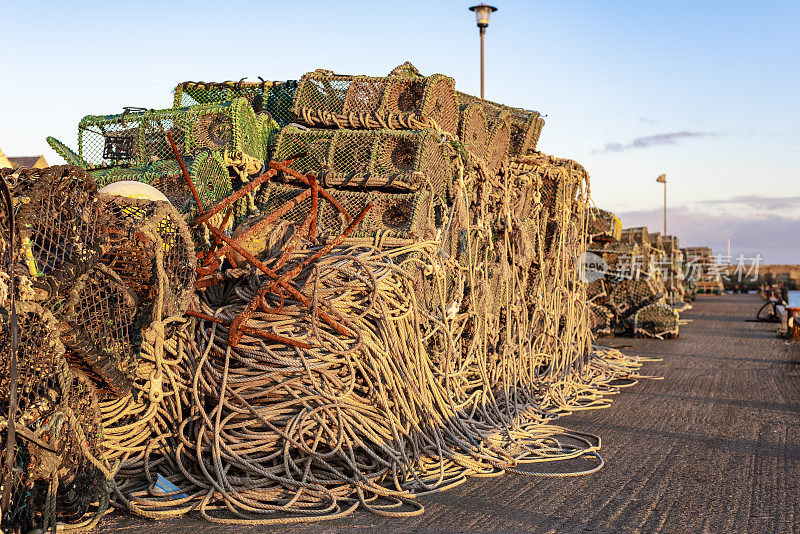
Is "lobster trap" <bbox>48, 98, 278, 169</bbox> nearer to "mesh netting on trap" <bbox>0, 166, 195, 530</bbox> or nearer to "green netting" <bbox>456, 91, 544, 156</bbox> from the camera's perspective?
"mesh netting on trap" <bbox>0, 166, 195, 530</bbox>

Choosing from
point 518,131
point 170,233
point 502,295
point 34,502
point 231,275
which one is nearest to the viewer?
point 34,502

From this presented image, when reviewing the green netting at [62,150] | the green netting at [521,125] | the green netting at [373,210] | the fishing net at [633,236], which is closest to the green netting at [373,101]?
the green netting at [373,210]

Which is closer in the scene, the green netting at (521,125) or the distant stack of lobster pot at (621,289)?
the green netting at (521,125)

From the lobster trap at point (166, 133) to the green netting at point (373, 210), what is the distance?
0.46 metres

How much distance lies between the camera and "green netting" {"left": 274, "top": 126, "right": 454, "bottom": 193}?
4.52m

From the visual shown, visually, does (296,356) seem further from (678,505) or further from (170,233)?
(678,505)

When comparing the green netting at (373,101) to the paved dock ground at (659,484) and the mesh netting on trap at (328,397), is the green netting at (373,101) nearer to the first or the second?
the mesh netting on trap at (328,397)

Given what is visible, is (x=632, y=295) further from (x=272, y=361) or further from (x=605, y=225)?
(x=272, y=361)

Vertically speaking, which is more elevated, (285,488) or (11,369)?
(11,369)

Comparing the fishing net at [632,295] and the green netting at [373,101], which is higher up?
the green netting at [373,101]

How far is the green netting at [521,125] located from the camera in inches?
265

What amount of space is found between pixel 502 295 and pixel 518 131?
2063mm

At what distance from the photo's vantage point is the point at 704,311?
20547 millimetres

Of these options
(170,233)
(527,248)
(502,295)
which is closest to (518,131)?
(527,248)
